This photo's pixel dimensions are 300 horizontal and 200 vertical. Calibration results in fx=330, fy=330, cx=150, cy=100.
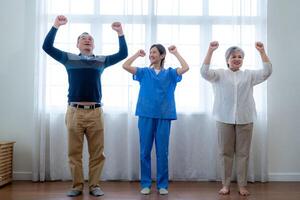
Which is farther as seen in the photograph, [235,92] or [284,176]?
[284,176]

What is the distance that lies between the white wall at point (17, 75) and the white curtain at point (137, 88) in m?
0.18

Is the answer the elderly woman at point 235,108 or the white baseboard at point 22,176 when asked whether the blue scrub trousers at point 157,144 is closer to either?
the elderly woman at point 235,108

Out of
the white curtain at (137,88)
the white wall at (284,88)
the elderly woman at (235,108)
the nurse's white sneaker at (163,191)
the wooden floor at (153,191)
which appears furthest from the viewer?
the white wall at (284,88)

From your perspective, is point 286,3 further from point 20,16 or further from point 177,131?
point 20,16

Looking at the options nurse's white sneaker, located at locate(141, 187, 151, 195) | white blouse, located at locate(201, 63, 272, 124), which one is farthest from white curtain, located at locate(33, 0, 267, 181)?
nurse's white sneaker, located at locate(141, 187, 151, 195)

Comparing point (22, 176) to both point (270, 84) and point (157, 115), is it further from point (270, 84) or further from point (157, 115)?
point (270, 84)

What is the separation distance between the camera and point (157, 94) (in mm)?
2900

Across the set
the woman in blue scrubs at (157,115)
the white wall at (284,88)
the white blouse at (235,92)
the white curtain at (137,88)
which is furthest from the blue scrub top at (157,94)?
the white wall at (284,88)

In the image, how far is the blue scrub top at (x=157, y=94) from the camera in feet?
9.46

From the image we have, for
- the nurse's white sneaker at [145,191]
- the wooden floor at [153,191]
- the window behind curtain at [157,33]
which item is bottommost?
the wooden floor at [153,191]

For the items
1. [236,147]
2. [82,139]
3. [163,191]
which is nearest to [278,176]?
[236,147]

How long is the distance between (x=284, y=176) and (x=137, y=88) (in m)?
1.81

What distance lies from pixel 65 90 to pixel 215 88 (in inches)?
60.3

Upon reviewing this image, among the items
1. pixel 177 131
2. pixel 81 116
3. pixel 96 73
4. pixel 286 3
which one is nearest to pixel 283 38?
pixel 286 3
